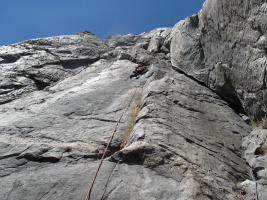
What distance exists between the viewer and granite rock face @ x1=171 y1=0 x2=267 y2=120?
8539 millimetres

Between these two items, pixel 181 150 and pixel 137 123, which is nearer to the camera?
pixel 181 150

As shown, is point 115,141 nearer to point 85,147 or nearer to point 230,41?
point 85,147

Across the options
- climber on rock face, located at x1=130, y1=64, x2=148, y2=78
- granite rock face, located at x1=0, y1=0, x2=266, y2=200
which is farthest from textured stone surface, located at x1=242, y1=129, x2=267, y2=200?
climber on rock face, located at x1=130, y1=64, x2=148, y2=78

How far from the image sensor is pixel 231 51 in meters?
9.98

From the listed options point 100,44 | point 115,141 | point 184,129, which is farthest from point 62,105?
point 100,44

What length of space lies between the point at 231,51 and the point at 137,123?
4.51m

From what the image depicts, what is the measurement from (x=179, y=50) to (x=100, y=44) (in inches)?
310

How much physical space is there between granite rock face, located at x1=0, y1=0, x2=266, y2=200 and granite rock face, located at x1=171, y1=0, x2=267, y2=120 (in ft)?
0.16

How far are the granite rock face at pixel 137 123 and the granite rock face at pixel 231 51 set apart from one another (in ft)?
0.16

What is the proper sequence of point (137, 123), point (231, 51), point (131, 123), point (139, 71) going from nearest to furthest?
point (137, 123), point (131, 123), point (231, 51), point (139, 71)

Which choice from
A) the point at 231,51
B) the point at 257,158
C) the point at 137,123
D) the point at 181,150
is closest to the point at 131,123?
the point at 137,123

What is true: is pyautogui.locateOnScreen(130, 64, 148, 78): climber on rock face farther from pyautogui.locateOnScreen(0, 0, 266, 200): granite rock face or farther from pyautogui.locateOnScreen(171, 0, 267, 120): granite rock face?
pyautogui.locateOnScreen(171, 0, 267, 120): granite rock face

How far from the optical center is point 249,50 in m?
8.98

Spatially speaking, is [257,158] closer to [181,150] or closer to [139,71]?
[181,150]
